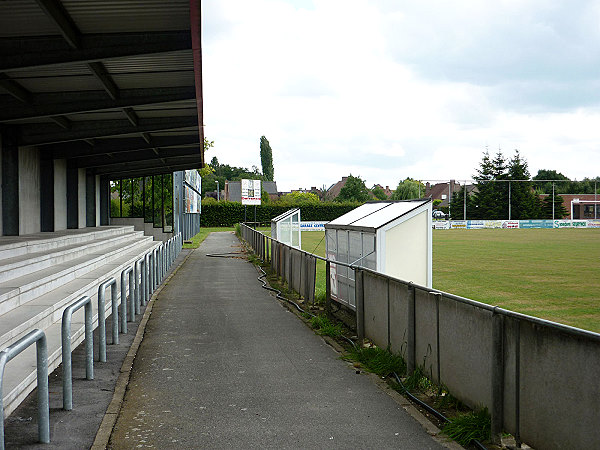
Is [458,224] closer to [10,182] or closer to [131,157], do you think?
[131,157]

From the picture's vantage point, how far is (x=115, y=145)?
868 inches

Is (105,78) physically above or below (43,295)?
above

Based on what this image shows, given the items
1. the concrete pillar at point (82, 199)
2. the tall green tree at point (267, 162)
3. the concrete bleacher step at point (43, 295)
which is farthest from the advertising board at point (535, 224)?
the tall green tree at point (267, 162)

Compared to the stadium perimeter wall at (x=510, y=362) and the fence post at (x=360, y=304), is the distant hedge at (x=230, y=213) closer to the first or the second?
the fence post at (x=360, y=304)

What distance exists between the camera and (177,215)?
37.0 meters

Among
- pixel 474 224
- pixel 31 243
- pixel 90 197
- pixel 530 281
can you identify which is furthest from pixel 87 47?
pixel 474 224

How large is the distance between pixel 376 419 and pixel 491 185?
83.9 metres

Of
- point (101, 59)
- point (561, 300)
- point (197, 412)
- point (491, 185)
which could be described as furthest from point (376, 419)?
point (491, 185)

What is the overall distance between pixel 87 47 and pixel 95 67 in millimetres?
1465

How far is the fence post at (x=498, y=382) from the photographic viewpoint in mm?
4910

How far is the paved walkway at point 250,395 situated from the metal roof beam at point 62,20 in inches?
176

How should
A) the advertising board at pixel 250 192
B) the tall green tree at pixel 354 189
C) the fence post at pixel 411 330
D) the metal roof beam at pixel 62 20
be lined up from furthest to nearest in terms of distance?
1. the tall green tree at pixel 354 189
2. the advertising board at pixel 250 192
3. the metal roof beam at pixel 62 20
4. the fence post at pixel 411 330

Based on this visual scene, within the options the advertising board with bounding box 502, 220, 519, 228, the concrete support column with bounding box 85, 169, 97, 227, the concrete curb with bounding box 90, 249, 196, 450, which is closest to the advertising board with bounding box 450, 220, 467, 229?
the advertising board with bounding box 502, 220, 519, 228

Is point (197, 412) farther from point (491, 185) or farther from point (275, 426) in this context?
point (491, 185)
